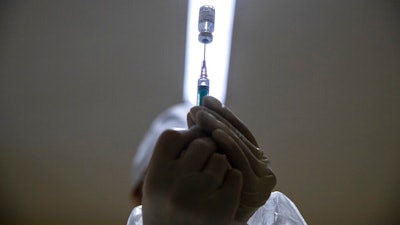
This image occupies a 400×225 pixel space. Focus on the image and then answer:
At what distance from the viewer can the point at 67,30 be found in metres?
1.19

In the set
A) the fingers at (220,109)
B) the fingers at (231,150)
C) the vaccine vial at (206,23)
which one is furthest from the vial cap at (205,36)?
the fingers at (231,150)

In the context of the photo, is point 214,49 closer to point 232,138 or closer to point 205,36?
point 205,36

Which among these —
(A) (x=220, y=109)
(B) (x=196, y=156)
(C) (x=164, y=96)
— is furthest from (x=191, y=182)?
(C) (x=164, y=96)

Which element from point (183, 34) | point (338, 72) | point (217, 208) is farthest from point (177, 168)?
point (338, 72)

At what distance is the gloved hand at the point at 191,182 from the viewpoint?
0.60m

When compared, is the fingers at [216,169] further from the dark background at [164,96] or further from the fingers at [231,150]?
the dark background at [164,96]

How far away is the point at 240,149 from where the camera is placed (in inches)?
25.7

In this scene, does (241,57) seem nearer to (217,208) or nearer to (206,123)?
(206,123)

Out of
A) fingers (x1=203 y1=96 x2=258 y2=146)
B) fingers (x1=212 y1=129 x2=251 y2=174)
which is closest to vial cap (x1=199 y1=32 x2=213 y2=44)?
fingers (x1=203 y1=96 x2=258 y2=146)

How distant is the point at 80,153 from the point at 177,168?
3.28 feet

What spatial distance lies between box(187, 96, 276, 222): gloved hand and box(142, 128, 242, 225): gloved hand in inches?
1.3

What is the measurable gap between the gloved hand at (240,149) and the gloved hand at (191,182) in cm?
3

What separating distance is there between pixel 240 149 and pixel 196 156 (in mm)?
107

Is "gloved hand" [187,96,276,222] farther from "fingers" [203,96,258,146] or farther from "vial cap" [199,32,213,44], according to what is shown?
"vial cap" [199,32,213,44]
